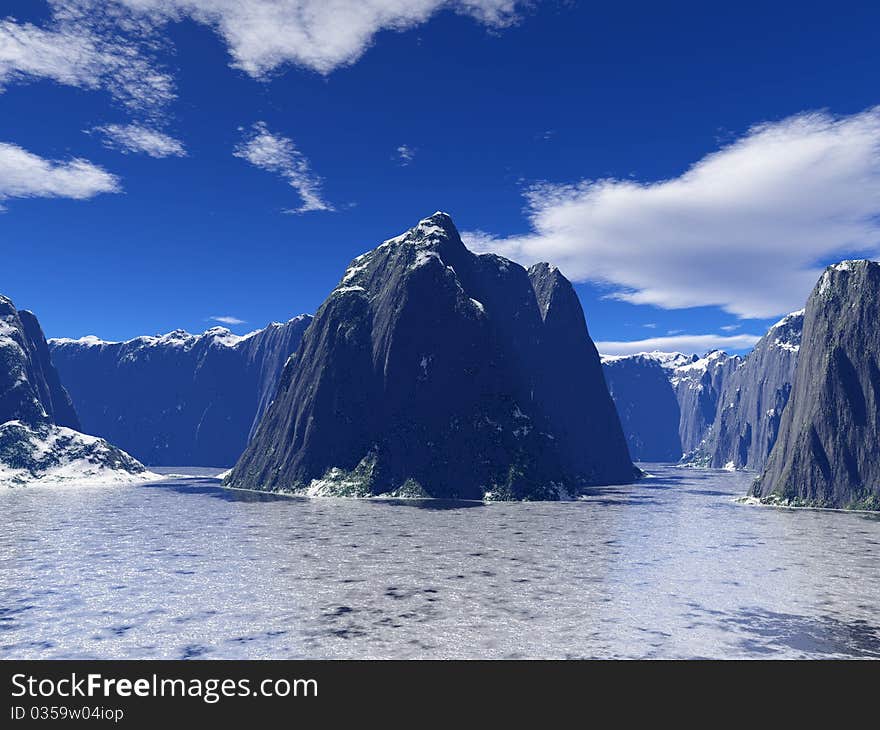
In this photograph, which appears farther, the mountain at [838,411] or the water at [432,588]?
the mountain at [838,411]

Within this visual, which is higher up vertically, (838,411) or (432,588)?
(838,411)

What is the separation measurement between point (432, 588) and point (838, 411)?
148595mm

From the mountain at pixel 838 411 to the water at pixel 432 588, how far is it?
1397 inches

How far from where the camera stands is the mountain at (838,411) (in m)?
166

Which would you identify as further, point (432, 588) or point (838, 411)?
point (838, 411)

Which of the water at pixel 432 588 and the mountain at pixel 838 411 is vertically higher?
the mountain at pixel 838 411

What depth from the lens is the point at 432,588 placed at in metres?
70.1

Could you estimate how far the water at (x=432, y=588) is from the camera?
5078 centimetres

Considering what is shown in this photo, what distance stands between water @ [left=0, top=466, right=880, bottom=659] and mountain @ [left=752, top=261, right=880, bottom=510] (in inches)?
1397
